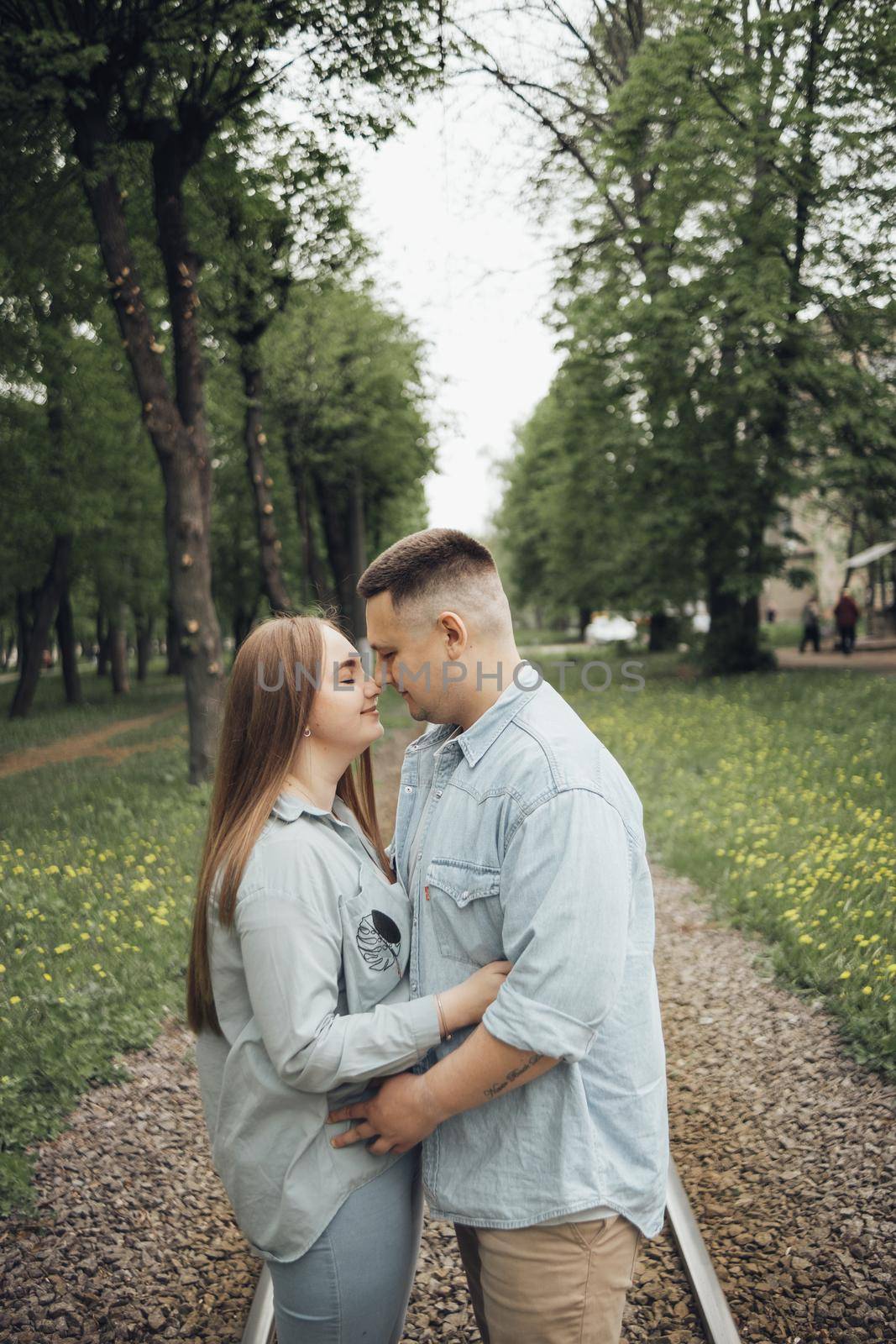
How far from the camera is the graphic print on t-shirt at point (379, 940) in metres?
1.97

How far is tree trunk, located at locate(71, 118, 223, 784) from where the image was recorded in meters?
11.5

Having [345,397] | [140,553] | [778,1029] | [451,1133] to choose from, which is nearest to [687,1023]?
[778,1029]

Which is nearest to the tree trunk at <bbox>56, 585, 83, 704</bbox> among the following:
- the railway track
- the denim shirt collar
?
the railway track

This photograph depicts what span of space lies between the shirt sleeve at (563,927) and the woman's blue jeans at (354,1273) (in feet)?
1.66

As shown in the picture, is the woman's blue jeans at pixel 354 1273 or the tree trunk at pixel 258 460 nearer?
the woman's blue jeans at pixel 354 1273

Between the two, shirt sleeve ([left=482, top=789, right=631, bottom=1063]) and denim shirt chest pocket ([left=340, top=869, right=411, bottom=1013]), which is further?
denim shirt chest pocket ([left=340, top=869, right=411, bottom=1013])

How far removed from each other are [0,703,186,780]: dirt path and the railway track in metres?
10.4

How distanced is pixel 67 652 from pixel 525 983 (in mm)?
27753

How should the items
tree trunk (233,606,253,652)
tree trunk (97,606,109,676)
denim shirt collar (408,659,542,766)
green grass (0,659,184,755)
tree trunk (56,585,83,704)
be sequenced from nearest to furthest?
denim shirt collar (408,659,542,766) < green grass (0,659,184,755) < tree trunk (56,585,83,704) < tree trunk (233,606,253,652) < tree trunk (97,606,109,676)

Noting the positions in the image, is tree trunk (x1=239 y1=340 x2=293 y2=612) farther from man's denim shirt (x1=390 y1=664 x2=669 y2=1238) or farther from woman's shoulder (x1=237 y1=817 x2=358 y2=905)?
man's denim shirt (x1=390 y1=664 x2=669 y2=1238)

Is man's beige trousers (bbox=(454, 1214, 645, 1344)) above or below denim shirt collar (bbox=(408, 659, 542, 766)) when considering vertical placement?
below

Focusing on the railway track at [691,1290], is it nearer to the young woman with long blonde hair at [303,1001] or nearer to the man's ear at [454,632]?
the young woman with long blonde hair at [303,1001]

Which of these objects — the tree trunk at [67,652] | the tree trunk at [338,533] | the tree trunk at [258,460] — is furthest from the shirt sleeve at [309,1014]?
the tree trunk at [338,533]

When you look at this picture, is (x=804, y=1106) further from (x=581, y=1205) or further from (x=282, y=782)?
(x=282, y=782)
